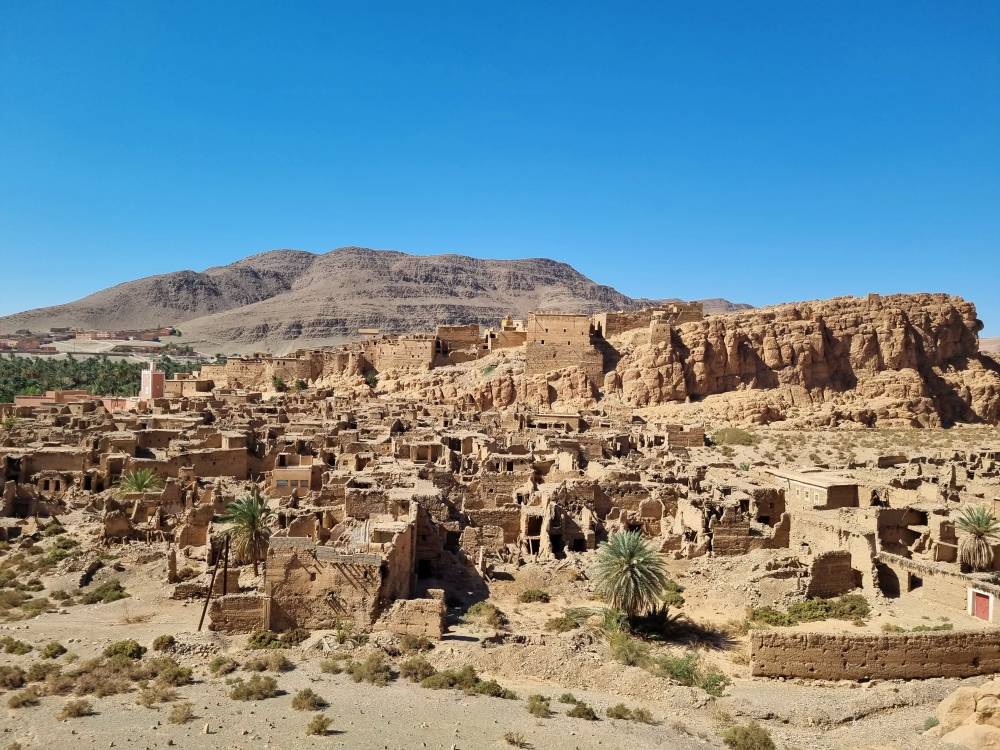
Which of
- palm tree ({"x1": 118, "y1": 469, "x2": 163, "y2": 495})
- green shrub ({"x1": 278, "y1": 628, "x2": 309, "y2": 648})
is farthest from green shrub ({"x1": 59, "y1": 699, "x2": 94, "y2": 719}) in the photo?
palm tree ({"x1": 118, "y1": 469, "x2": 163, "y2": 495})

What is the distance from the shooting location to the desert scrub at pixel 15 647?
14500 millimetres

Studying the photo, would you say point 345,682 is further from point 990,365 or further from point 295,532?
point 990,365

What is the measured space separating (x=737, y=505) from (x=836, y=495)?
353 cm

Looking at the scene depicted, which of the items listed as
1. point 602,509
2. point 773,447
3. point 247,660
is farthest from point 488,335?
point 247,660

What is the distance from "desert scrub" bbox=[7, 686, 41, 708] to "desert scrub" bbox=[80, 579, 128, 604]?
5275mm

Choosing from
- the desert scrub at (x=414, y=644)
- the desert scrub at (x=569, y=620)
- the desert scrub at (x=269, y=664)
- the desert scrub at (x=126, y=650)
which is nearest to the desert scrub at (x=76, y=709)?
the desert scrub at (x=126, y=650)

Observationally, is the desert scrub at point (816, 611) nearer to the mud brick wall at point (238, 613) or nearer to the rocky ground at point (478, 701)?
the rocky ground at point (478, 701)

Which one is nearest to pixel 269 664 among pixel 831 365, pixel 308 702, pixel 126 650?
pixel 308 702

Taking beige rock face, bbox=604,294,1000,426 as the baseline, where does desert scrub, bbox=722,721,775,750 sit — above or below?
below

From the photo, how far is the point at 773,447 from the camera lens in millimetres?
45469

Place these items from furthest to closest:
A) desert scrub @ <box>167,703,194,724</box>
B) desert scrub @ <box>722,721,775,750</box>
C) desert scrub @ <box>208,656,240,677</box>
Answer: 1. desert scrub @ <box>208,656,240,677</box>
2. desert scrub @ <box>167,703,194,724</box>
3. desert scrub @ <box>722,721,775,750</box>

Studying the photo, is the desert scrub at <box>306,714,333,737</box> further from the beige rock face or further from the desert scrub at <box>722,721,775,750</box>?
the beige rock face

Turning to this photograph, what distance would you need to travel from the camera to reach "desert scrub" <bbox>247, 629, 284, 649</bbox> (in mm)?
14477

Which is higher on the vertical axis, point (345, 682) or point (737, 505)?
point (737, 505)
